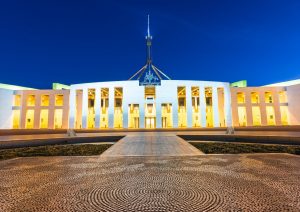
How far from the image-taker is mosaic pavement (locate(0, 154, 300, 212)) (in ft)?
11.1

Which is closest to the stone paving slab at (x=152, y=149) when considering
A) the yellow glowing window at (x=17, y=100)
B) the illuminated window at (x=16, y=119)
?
the illuminated window at (x=16, y=119)

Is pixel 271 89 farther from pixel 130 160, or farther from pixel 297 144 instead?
pixel 130 160

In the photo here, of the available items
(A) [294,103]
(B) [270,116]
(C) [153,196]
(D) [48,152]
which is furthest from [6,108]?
(A) [294,103]

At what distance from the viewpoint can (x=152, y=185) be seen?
14.4ft

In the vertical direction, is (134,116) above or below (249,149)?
above

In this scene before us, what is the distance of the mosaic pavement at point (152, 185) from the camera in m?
3.37

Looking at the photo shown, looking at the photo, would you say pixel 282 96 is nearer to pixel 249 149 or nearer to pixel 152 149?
pixel 249 149

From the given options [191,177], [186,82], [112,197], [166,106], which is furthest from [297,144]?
[166,106]

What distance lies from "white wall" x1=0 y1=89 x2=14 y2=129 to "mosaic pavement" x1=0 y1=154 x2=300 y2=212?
114 feet

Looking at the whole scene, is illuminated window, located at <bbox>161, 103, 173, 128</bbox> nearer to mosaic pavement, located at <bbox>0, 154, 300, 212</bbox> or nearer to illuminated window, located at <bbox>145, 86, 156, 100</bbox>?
illuminated window, located at <bbox>145, 86, 156, 100</bbox>

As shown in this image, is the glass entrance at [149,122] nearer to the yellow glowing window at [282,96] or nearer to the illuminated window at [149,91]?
the illuminated window at [149,91]

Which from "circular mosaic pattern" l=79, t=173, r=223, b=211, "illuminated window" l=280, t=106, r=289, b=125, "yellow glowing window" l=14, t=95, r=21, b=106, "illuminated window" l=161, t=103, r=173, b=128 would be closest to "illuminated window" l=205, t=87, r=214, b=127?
"illuminated window" l=161, t=103, r=173, b=128

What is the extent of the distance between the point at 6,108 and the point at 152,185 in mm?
40229

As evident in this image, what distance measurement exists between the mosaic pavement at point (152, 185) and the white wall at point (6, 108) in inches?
1366
